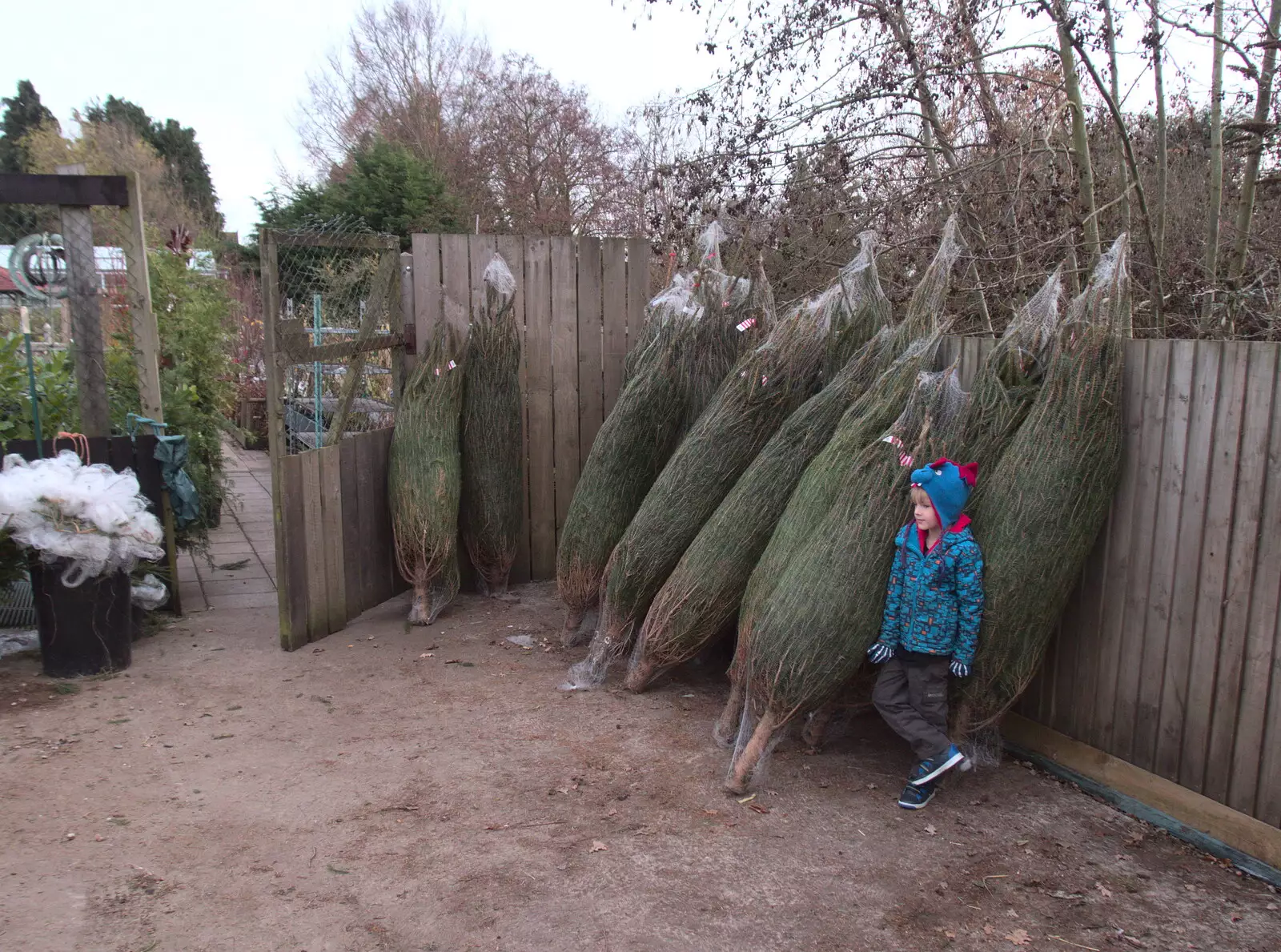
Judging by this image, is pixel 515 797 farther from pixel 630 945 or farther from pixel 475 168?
pixel 475 168

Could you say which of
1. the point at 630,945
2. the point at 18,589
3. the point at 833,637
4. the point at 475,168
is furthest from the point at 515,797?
the point at 475,168

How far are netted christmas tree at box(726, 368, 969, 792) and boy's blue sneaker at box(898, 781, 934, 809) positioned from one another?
0.43 metres

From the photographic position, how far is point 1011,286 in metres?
6.20

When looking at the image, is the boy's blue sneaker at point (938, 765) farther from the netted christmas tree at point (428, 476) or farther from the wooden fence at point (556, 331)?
the wooden fence at point (556, 331)

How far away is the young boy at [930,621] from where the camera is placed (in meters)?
3.39

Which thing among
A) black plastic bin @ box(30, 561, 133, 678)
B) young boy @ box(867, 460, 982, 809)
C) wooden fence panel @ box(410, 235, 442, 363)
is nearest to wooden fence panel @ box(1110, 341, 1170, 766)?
young boy @ box(867, 460, 982, 809)

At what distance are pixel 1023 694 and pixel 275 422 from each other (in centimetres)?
384

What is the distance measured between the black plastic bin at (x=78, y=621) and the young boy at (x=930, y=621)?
3.71m

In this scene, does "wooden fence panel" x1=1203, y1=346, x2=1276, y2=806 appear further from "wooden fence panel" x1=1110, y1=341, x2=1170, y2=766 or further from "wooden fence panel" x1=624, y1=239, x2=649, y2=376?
"wooden fence panel" x1=624, y1=239, x2=649, y2=376

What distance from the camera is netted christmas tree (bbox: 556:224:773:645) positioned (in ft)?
16.8

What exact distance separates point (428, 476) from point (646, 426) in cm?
137

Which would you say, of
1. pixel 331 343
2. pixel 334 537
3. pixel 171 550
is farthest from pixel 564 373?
pixel 171 550

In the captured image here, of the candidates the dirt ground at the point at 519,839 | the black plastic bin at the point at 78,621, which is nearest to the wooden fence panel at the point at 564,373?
the dirt ground at the point at 519,839

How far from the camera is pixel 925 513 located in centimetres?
343
